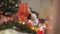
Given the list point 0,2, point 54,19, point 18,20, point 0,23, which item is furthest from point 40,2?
point 54,19

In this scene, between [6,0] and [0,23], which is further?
[6,0]

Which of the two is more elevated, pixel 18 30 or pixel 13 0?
pixel 13 0

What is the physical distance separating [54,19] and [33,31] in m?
0.85

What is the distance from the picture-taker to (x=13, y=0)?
6.57 ft

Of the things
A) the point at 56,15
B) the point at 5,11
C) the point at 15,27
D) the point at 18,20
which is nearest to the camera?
the point at 56,15

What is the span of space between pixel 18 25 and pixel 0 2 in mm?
844

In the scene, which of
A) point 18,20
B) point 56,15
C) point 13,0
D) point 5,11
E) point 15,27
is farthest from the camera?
point 13,0

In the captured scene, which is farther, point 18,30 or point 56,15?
point 18,30

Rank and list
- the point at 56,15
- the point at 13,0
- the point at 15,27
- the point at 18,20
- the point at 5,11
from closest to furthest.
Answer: the point at 56,15, the point at 15,27, the point at 18,20, the point at 5,11, the point at 13,0

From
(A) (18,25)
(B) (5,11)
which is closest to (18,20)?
(A) (18,25)

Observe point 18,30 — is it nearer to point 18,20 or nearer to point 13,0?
point 18,20

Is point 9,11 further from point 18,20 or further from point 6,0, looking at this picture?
point 18,20

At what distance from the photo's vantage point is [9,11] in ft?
6.16

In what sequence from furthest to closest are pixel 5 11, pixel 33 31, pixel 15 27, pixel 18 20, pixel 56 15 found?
1. pixel 5 11
2. pixel 18 20
3. pixel 15 27
4. pixel 33 31
5. pixel 56 15
